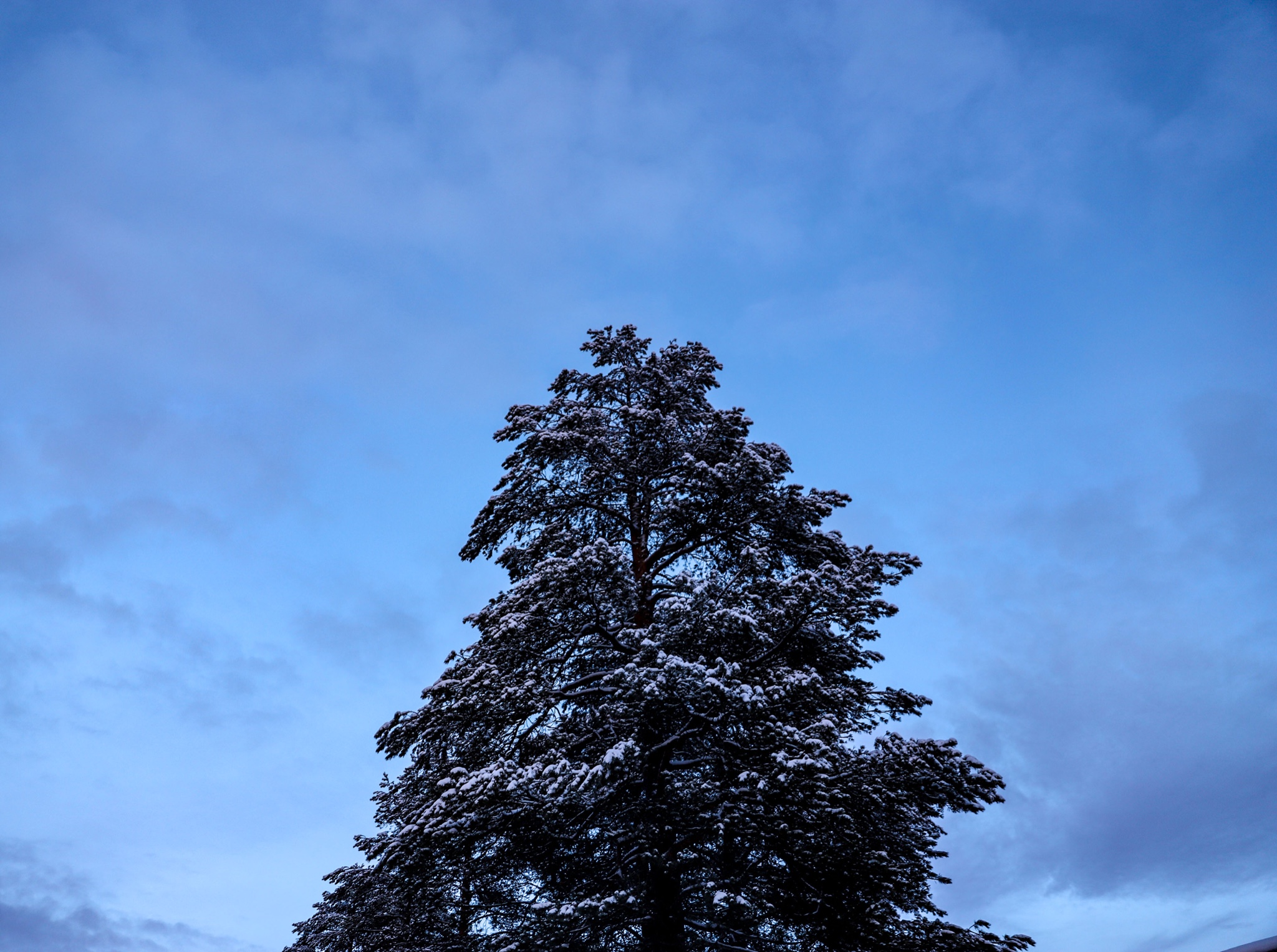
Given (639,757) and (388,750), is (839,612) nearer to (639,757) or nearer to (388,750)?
(639,757)

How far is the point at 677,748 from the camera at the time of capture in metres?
13.1

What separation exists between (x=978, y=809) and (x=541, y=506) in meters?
8.73

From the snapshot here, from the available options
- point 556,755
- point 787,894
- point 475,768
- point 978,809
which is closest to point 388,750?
point 475,768

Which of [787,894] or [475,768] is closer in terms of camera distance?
[787,894]

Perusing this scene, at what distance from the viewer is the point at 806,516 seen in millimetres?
15602

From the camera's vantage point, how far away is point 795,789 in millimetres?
11242

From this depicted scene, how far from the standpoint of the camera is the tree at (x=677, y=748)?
38.7 ft

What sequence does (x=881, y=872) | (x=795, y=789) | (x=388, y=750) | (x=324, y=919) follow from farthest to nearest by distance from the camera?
(x=324, y=919)
(x=388, y=750)
(x=881, y=872)
(x=795, y=789)

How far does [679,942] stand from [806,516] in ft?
23.1

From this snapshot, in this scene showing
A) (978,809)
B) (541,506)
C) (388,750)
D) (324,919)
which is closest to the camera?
→ (978,809)

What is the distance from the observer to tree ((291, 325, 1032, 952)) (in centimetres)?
1180

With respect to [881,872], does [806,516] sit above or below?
above

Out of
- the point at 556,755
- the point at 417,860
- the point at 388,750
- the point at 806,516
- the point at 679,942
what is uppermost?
the point at 806,516

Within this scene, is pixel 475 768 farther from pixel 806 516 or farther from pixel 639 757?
pixel 806 516
